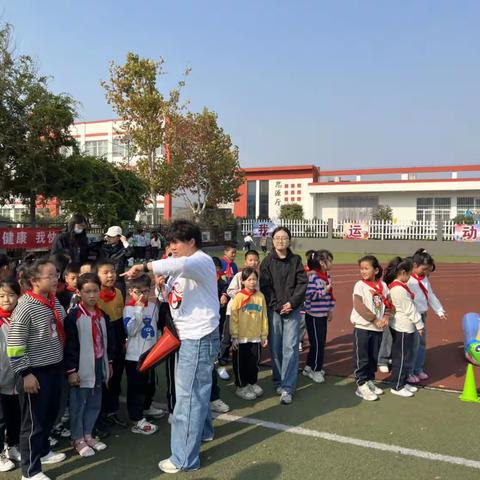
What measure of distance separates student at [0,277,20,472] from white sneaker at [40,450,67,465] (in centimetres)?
18

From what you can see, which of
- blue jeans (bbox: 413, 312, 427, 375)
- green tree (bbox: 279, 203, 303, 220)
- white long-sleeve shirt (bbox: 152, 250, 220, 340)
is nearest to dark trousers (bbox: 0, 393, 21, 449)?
white long-sleeve shirt (bbox: 152, 250, 220, 340)

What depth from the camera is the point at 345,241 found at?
27.8 metres

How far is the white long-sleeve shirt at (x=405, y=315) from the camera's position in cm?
470

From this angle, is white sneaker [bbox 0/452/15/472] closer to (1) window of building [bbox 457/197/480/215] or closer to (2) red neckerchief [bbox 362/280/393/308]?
(2) red neckerchief [bbox 362/280/393/308]

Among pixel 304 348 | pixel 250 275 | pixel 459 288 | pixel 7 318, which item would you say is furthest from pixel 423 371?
pixel 459 288

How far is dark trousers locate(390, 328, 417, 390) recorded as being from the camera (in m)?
4.71

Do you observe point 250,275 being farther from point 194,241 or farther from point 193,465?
point 193,465

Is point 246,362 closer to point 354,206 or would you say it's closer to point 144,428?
point 144,428

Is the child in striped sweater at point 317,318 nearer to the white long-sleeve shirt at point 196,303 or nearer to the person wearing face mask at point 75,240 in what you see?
the white long-sleeve shirt at point 196,303

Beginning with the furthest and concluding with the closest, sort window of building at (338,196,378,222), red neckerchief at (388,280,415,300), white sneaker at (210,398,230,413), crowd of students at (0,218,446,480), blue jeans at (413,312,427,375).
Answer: window of building at (338,196,378,222) < blue jeans at (413,312,427,375) < red neckerchief at (388,280,415,300) < white sneaker at (210,398,230,413) < crowd of students at (0,218,446,480)

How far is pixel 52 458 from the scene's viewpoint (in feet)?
11.0

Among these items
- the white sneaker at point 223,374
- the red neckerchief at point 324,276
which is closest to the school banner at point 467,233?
the red neckerchief at point 324,276

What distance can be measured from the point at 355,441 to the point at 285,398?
0.96 m

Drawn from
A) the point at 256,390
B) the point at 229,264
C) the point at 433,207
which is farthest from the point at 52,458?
the point at 433,207
